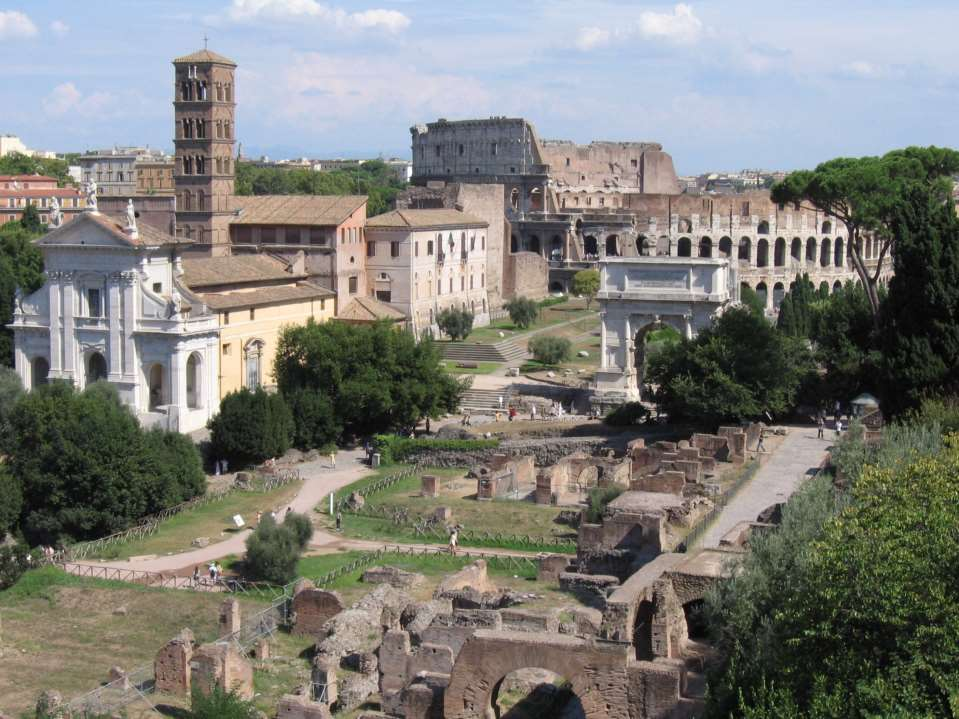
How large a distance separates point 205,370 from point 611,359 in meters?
14.2

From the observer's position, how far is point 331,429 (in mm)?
45531

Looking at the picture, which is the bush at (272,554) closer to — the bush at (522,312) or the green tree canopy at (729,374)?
the green tree canopy at (729,374)

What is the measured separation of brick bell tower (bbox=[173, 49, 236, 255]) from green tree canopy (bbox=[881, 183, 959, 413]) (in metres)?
32.4

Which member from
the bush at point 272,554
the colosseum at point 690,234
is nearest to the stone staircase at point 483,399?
the bush at point 272,554

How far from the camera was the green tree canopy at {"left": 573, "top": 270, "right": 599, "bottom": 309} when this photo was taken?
257ft

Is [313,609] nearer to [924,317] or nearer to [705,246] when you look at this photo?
[924,317]

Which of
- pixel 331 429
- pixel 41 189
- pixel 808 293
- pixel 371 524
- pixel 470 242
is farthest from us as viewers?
pixel 41 189

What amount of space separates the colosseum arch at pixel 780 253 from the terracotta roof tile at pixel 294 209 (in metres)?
39.5

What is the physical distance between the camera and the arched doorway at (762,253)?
91.9 metres

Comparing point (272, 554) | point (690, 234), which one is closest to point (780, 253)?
point (690, 234)

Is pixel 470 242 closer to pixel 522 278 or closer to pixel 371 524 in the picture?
pixel 522 278

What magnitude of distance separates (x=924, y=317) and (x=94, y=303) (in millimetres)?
28553

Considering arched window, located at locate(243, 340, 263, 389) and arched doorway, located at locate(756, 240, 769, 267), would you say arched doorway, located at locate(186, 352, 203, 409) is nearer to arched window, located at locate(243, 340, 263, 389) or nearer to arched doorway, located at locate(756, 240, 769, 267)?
arched window, located at locate(243, 340, 263, 389)

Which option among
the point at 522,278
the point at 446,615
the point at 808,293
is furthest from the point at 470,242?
the point at 446,615
